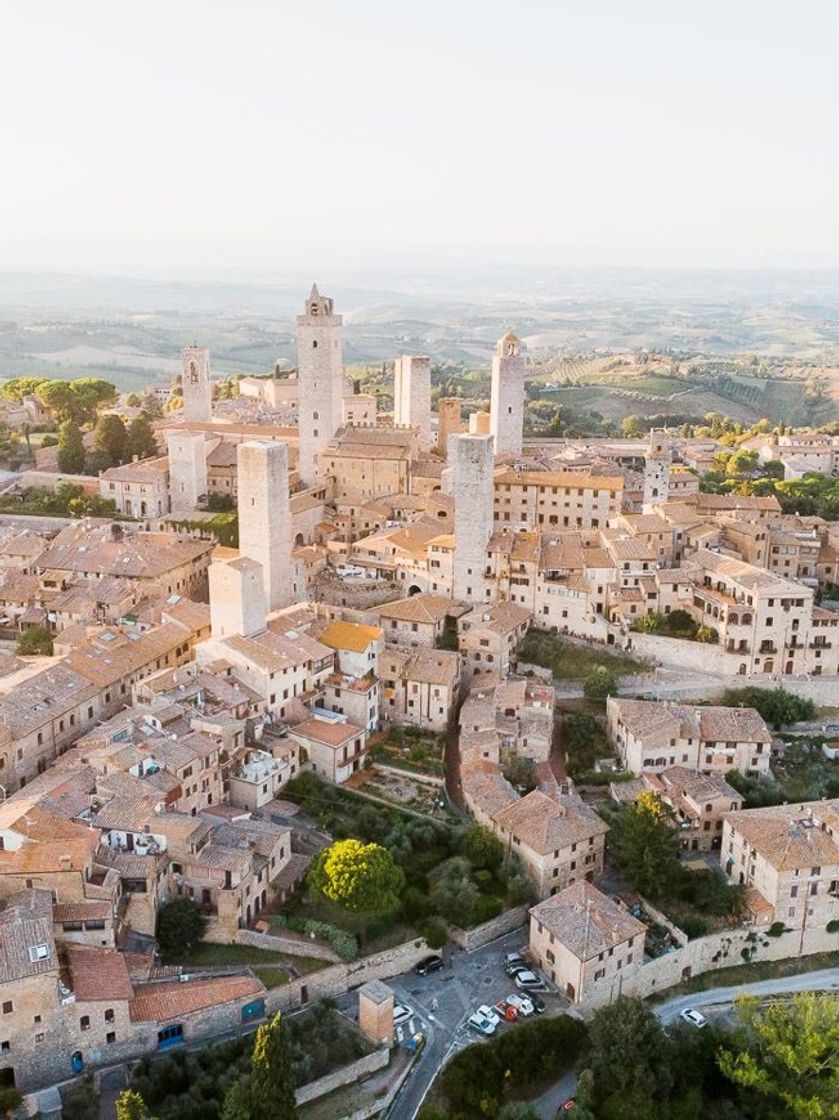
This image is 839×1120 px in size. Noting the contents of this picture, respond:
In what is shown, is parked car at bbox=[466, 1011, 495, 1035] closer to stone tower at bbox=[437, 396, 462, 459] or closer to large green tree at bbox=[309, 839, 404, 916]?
large green tree at bbox=[309, 839, 404, 916]

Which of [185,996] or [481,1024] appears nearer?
[185,996]

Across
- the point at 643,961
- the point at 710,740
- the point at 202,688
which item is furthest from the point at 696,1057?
the point at 202,688

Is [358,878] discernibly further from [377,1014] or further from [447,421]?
[447,421]

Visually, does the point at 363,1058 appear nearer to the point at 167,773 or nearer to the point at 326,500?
the point at 167,773

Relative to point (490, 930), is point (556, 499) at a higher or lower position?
higher

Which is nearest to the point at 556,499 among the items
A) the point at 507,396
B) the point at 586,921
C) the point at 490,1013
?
the point at 507,396

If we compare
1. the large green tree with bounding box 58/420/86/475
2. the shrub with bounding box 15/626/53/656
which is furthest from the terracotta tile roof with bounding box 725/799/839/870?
the large green tree with bounding box 58/420/86/475

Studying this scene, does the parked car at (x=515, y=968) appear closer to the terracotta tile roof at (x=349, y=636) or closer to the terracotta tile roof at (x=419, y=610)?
the terracotta tile roof at (x=349, y=636)
